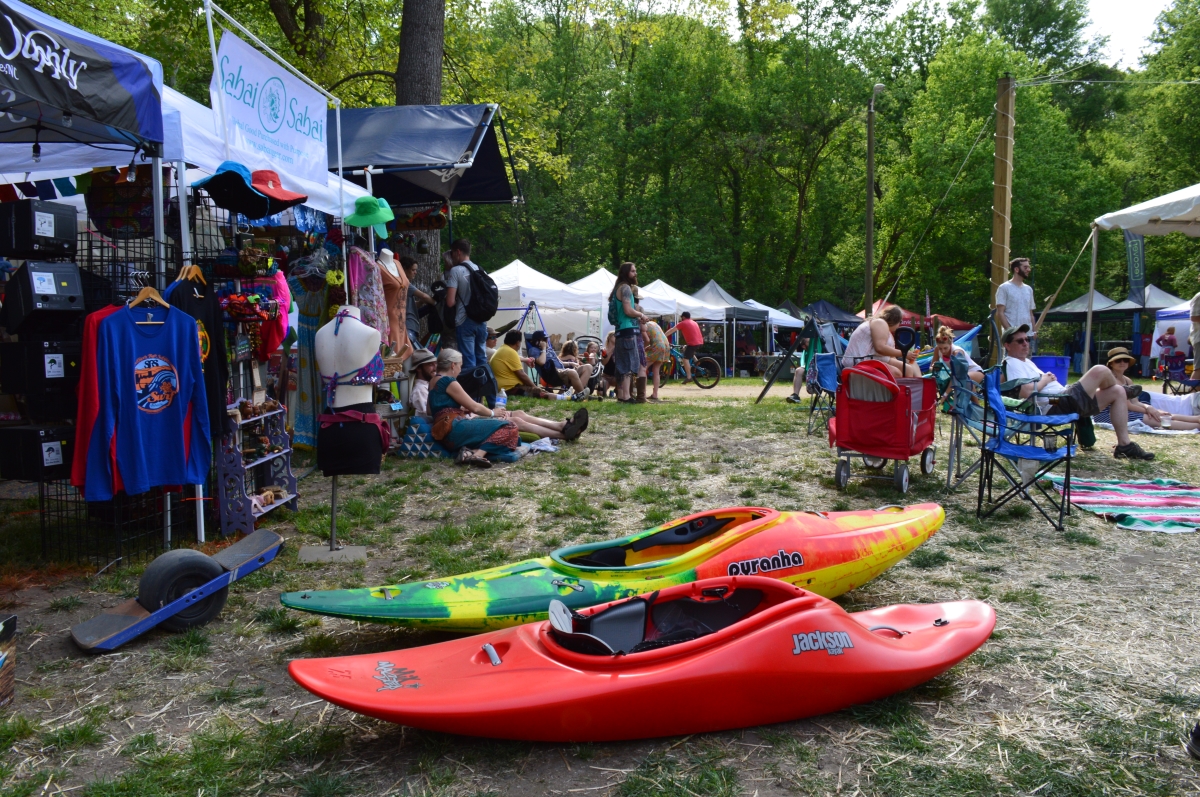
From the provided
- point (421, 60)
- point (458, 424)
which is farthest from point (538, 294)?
point (458, 424)

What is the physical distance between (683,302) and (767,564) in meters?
16.9

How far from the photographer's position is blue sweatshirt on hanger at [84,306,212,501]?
4.12 m

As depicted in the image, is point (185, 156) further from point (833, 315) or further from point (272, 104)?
point (833, 315)

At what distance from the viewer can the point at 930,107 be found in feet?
94.5

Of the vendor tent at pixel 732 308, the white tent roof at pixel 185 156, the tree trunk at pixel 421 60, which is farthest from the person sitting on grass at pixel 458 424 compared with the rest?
the vendor tent at pixel 732 308

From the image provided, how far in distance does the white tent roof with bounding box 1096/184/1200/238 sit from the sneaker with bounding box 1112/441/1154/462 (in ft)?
10.0

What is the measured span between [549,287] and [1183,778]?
1632 centimetres

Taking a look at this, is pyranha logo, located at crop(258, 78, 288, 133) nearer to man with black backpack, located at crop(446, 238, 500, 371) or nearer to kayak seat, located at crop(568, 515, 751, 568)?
man with black backpack, located at crop(446, 238, 500, 371)

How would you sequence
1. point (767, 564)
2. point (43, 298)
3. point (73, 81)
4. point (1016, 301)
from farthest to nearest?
point (1016, 301)
point (43, 298)
point (73, 81)
point (767, 564)

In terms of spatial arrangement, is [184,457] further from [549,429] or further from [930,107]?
[930,107]

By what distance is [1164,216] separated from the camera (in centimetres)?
914

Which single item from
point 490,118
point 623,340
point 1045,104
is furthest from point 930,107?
point 490,118

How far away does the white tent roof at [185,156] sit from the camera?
186 inches

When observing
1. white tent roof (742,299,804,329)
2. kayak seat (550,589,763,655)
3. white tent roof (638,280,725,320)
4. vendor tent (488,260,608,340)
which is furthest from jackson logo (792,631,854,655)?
white tent roof (742,299,804,329)
